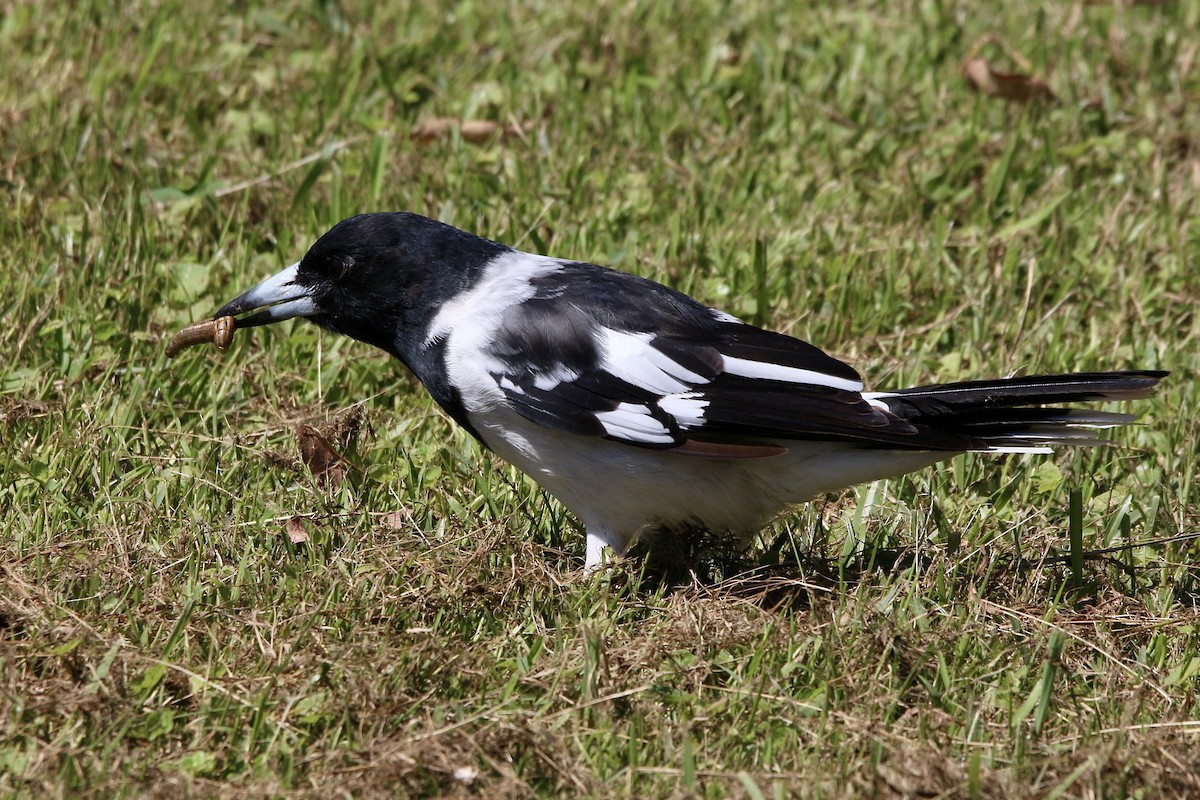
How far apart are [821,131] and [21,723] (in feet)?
14.6

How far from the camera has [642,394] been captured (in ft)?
12.9

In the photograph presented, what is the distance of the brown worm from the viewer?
4.41m

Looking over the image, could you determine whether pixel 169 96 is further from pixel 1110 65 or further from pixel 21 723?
pixel 1110 65

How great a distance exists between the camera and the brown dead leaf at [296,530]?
13.5ft

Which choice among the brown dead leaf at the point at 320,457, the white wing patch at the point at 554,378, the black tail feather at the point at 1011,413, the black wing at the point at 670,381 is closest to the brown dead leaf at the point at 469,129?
the brown dead leaf at the point at 320,457

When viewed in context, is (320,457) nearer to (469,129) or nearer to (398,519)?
(398,519)

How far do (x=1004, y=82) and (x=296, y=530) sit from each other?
419cm

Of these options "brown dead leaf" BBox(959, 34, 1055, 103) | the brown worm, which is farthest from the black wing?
"brown dead leaf" BBox(959, 34, 1055, 103)

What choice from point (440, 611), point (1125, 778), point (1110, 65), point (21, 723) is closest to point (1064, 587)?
point (1125, 778)

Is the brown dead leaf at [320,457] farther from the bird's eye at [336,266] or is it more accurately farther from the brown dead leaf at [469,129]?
the brown dead leaf at [469,129]

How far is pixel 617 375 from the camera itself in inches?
156

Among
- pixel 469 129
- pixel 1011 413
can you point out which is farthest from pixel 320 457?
pixel 469 129

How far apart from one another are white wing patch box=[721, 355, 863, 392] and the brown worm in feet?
5.00

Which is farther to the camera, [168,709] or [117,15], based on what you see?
[117,15]
